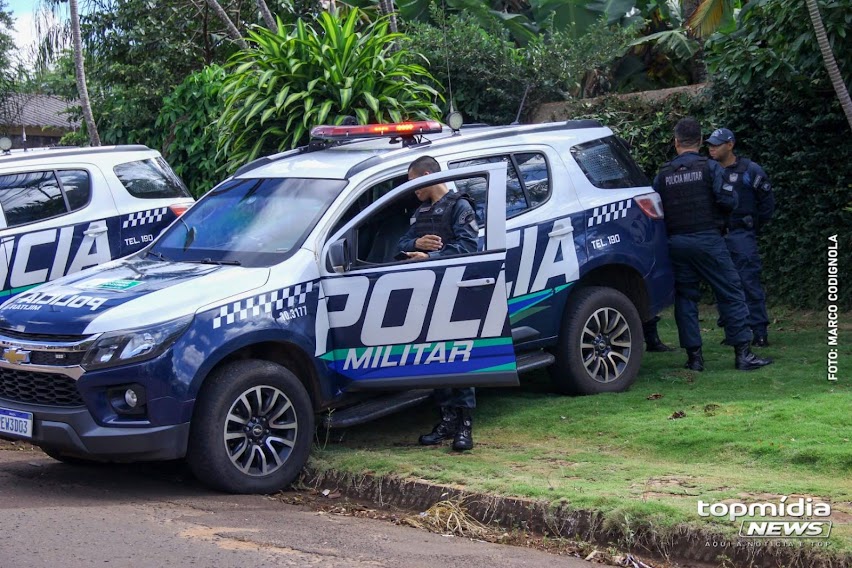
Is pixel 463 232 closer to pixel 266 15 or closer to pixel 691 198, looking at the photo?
pixel 691 198


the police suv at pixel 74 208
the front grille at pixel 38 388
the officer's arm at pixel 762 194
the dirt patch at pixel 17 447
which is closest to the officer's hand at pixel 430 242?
the front grille at pixel 38 388

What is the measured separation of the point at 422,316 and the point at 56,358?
2.14 m

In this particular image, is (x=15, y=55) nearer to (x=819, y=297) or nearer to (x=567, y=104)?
(x=567, y=104)

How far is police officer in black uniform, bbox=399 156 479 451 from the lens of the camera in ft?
22.5

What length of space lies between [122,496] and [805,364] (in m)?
5.52

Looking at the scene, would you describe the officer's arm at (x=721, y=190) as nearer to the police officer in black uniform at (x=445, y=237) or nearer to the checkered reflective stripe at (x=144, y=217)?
the police officer in black uniform at (x=445, y=237)

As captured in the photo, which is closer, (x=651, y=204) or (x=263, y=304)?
(x=263, y=304)

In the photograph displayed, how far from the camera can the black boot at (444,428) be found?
23.0 feet

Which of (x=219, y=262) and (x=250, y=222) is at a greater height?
(x=250, y=222)

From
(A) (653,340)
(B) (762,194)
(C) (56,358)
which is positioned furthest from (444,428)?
(B) (762,194)

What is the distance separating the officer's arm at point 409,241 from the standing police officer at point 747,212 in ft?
11.2

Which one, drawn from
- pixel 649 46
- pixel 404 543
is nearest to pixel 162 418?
pixel 404 543

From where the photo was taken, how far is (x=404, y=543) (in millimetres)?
5383

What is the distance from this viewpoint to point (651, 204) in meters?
8.55
